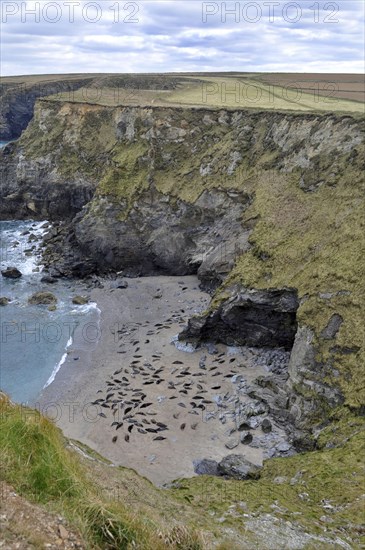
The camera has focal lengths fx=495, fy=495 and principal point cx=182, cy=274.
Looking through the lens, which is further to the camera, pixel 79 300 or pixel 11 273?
pixel 11 273

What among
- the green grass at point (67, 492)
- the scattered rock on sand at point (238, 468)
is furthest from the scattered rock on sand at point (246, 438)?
the green grass at point (67, 492)

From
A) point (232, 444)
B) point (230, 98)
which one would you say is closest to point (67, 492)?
point (232, 444)

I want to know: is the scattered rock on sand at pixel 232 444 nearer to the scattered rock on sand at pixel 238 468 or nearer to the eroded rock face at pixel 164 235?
the scattered rock on sand at pixel 238 468

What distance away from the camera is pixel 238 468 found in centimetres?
2125

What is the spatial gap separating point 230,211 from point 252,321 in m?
15.1

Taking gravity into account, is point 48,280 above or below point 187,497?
below

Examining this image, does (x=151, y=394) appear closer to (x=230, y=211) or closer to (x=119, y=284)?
(x=119, y=284)

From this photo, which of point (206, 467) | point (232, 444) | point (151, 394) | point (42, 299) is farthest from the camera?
point (42, 299)

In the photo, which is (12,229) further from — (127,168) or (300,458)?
(300,458)

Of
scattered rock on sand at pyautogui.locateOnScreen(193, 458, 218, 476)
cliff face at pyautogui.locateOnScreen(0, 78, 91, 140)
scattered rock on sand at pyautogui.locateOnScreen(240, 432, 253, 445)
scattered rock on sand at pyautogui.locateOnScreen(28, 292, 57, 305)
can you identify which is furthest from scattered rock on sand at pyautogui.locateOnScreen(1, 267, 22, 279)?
cliff face at pyautogui.locateOnScreen(0, 78, 91, 140)

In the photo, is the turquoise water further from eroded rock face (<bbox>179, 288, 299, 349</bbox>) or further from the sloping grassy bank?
the sloping grassy bank

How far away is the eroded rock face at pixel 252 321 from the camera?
33156mm

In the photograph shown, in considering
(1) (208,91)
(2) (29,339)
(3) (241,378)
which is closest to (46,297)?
(2) (29,339)

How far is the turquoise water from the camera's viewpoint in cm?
3359
